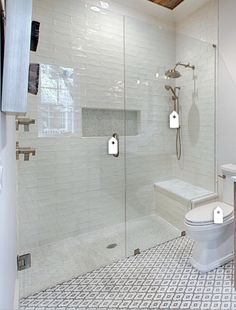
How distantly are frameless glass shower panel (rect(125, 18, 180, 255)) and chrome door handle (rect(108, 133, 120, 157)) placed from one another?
0.51ft

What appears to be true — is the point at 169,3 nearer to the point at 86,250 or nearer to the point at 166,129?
the point at 166,129

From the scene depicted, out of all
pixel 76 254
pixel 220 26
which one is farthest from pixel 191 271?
pixel 220 26

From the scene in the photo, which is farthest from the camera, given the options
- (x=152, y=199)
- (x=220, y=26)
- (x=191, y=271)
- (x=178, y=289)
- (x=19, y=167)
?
(x=152, y=199)

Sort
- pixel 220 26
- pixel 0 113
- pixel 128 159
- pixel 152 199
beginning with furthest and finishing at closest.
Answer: pixel 152 199, pixel 128 159, pixel 220 26, pixel 0 113

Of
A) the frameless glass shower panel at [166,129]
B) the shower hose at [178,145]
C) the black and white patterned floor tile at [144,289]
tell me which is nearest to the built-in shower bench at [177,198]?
the frameless glass shower panel at [166,129]

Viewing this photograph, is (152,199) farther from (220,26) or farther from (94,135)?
(220,26)

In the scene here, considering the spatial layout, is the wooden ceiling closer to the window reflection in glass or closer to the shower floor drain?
the window reflection in glass

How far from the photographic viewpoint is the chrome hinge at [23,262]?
76.6 inches

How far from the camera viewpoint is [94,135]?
106 inches

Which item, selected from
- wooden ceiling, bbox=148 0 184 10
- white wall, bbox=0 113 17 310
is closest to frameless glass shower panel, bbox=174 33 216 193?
wooden ceiling, bbox=148 0 184 10

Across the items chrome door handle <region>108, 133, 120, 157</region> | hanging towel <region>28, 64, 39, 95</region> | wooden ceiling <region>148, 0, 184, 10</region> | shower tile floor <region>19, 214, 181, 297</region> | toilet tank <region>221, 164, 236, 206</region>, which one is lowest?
shower tile floor <region>19, 214, 181, 297</region>

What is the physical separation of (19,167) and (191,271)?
1.77 meters

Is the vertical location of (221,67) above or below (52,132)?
above

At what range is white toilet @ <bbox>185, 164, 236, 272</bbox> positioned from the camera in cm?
197
